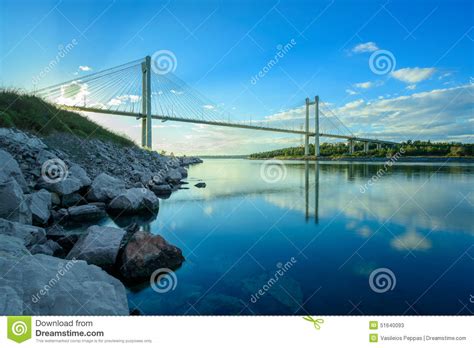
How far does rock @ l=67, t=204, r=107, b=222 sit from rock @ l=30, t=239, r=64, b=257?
1881 mm

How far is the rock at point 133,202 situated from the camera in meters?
5.75

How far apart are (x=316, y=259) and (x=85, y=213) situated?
4399mm

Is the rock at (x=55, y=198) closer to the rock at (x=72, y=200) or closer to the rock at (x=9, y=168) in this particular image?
the rock at (x=72, y=200)

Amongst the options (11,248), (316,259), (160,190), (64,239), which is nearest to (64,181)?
(64,239)

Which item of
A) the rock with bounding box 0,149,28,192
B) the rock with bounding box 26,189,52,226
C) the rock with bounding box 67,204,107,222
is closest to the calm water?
the rock with bounding box 67,204,107,222

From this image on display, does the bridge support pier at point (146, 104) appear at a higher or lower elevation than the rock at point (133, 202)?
higher

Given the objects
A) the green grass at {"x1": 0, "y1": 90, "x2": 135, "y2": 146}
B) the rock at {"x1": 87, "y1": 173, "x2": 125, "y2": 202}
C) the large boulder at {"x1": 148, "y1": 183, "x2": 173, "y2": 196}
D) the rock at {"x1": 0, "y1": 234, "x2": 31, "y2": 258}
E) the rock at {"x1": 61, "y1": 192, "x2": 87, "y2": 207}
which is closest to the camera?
the rock at {"x1": 0, "y1": 234, "x2": 31, "y2": 258}

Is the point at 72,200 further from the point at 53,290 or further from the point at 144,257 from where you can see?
the point at 53,290

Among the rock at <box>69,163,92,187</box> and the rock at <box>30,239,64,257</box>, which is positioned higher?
the rock at <box>69,163,92,187</box>

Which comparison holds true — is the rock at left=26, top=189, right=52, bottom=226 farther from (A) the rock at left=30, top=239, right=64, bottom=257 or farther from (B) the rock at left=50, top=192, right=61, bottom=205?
(A) the rock at left=30, top=239, right=64, bottom=257

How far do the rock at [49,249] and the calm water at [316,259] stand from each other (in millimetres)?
1202

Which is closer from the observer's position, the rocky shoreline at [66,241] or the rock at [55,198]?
the rocky shoreline at [66,241]

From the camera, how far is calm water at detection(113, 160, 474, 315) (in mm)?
2542
